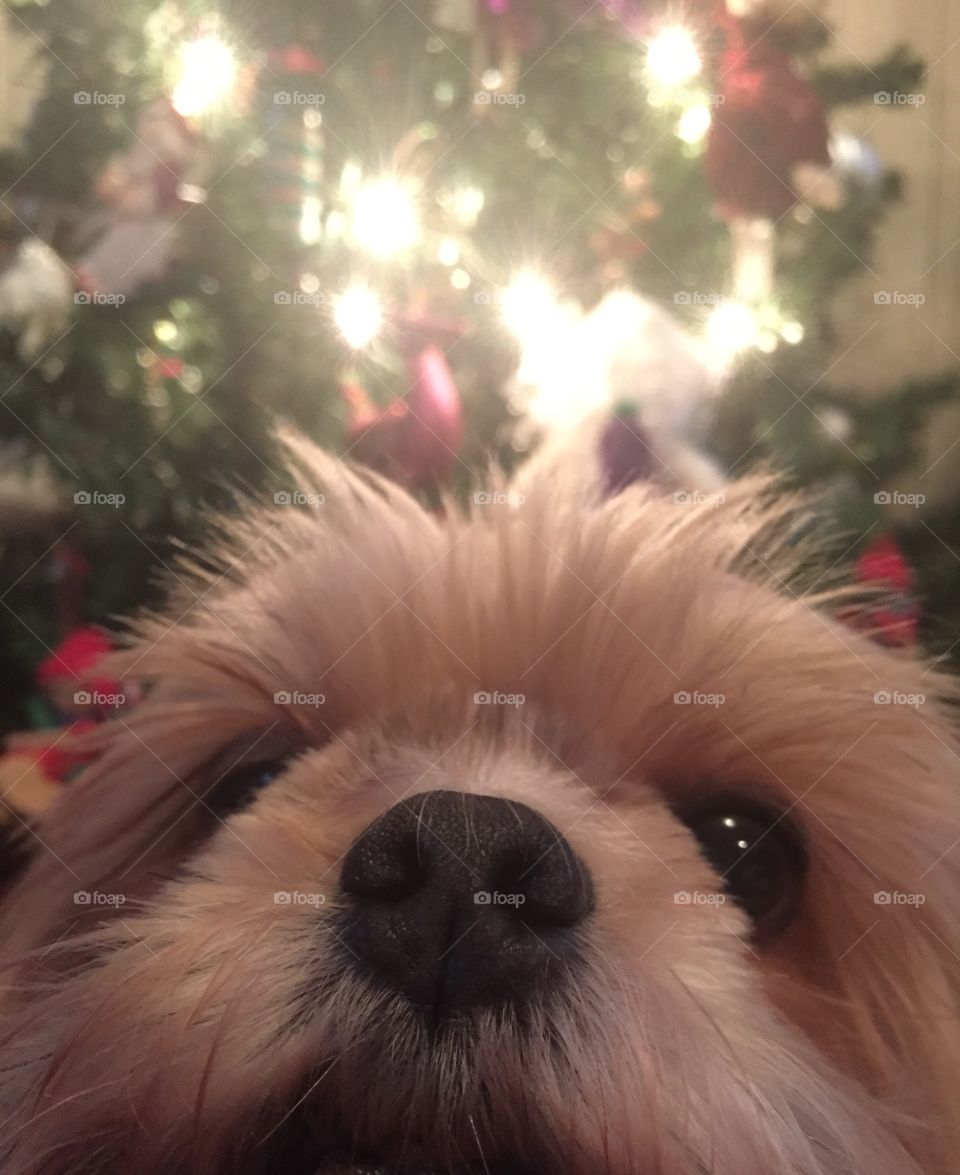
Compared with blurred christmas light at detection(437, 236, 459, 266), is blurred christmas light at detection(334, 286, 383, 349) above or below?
below

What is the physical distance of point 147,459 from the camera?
130cm

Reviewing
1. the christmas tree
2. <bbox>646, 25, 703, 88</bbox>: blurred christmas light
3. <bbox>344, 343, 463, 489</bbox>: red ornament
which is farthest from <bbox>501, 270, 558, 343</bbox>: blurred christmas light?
<bbox>646, 25, 703, 88</bbox>: blurred christmas light

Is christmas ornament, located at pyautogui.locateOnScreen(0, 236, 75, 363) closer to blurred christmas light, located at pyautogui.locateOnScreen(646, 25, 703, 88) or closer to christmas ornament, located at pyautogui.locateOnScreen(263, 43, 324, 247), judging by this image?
christmas ornament, located at pyautogui.locateOnScreen(263, 43, 324, 247)

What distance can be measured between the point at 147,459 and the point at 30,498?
0.18 m

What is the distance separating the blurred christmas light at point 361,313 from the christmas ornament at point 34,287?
0.37 meters

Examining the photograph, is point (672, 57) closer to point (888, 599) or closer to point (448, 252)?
point (448, 252)

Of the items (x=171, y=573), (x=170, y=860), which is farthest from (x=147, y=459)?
(x=170, y=860)

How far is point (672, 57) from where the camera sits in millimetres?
1297

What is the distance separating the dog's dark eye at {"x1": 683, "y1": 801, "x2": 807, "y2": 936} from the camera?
969 millimetres

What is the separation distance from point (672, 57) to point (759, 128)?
15 cm

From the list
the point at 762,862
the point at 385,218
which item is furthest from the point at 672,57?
the point at 762,862

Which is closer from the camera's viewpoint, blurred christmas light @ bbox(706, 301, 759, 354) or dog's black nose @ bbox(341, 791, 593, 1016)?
dog's black nose @ bbox(341, 791, 593, 1016)

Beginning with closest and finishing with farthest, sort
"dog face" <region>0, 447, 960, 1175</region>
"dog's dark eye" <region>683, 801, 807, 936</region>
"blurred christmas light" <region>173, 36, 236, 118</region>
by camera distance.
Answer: "dog face" <region>0, 447, 960, 1175</region> < "dog's dark eye" <region>683, 801, 807, 936</region> < "blurred christmas light" <region>173, 36, 236, 118</region>

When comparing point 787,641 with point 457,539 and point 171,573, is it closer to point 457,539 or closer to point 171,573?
point 457,539
